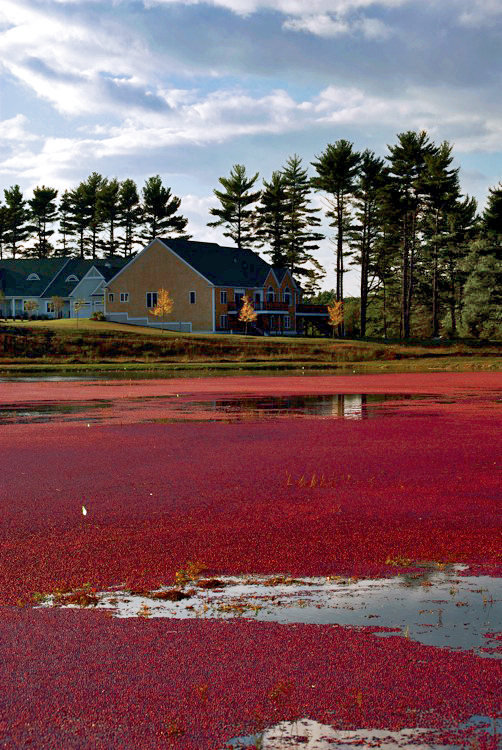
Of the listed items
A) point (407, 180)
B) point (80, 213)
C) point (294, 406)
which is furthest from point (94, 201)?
point (294, 406)

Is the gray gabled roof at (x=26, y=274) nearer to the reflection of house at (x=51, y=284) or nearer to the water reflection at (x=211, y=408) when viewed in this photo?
the reflection of house at (x=51, y=284)

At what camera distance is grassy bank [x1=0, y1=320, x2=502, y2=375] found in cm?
5941

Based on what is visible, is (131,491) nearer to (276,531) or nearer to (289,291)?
(276,531)

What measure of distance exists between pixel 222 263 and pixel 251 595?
278ft

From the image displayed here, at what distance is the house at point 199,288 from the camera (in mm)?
87812

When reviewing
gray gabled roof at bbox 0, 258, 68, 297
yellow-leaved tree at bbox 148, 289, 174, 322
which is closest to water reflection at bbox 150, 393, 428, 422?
yellow-leaved tree at bbox 148, 289, 174, 322

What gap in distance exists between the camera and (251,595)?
8.35 metres

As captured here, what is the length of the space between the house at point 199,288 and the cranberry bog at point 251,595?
226 ft

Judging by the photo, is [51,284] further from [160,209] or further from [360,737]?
[360,737]

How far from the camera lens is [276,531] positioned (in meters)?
11.0

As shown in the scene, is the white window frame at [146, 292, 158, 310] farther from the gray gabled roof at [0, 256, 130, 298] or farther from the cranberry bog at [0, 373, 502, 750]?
the cranberry bog at [0, 373, 502, 750]

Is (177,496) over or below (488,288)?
below

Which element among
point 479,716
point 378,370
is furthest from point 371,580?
point 378,370

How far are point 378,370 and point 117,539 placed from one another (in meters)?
46.7
